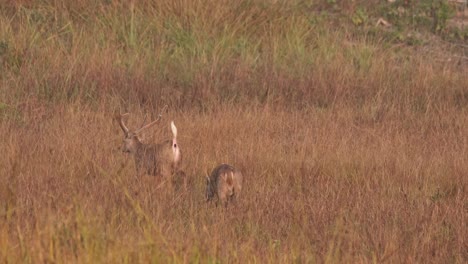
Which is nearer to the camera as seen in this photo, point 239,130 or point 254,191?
point 254,191

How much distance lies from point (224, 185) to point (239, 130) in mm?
2450

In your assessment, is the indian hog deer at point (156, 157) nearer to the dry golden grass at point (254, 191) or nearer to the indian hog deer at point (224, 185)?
the dry golden grass at point (254, 191)

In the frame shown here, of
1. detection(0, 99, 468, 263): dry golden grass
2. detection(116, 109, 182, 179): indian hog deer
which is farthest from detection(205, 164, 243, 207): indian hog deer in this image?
detection(116, 109, 182, 179): indian hog deer

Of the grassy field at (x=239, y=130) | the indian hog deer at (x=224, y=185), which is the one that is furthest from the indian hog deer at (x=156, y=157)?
the indian hog deer at (x=224, y=185)

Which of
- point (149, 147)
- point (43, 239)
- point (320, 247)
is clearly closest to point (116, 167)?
point (149, 147)

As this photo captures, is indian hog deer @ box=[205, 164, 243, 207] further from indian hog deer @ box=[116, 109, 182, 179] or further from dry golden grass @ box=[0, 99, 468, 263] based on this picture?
indian hog deer @ box=[116, 109, 182, 179]

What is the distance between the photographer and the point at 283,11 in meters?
12.8

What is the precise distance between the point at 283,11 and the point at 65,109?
3783mm

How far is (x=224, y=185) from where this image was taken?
6691 millimetres

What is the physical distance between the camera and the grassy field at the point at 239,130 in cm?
580

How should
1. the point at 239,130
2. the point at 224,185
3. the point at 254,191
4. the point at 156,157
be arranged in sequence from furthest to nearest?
the point at 239,130, the point at 156,157, the point at 254,191, the point at 224,185

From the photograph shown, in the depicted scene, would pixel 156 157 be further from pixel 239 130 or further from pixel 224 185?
pixel 239 130

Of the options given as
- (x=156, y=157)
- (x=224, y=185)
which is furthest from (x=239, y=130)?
(x=224, y=185)

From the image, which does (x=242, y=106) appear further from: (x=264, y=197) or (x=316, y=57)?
(x=264, y=197)
